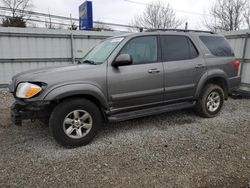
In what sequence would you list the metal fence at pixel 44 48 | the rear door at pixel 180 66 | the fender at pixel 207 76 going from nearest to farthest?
the rear door at pixel 180 66 → the fender at pixel 207 76 → the metal fence at pixel 44 48

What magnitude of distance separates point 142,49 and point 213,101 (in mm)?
2164

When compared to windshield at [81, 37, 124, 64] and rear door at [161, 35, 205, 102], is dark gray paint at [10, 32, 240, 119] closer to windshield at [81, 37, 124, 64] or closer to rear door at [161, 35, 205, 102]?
rear door at [161, 35, 205, 102]

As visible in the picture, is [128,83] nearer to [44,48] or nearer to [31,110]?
[31,110]

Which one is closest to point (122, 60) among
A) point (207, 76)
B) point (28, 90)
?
point (28, 90)

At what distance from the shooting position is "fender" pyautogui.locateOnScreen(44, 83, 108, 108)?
9.82 ft

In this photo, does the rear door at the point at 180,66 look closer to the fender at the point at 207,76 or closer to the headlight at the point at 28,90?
the fender at the point at 207,76

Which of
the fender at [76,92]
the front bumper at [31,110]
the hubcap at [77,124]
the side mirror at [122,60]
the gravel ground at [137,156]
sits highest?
the side mirror at [122,60]

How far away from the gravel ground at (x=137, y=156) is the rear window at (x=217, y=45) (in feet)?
5.12

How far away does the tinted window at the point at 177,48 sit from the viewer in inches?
157

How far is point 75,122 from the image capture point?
10.8 feet

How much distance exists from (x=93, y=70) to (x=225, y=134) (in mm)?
2682

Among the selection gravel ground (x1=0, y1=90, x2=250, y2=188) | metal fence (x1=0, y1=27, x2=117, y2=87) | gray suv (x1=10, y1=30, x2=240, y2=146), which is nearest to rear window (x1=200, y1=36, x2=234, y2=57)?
gray suv (x1=10, y1=30, x2=240, y2=146)

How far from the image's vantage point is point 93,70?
333 centimetres

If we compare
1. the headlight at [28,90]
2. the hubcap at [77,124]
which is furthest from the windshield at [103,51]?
the headlight at [28,90]
